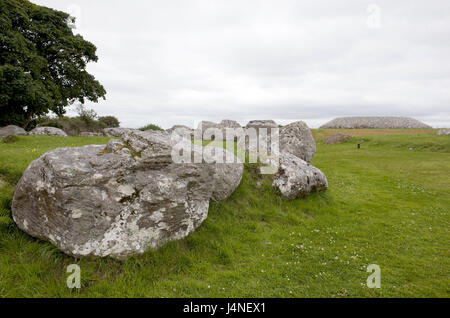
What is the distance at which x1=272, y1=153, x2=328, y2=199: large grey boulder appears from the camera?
1180cm

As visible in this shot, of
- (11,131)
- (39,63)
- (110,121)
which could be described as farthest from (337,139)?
(110,121)

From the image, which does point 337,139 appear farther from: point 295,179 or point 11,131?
point 11,131

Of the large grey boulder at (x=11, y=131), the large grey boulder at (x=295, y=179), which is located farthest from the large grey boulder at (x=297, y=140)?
the large grey boulder at (x=11, y=131)

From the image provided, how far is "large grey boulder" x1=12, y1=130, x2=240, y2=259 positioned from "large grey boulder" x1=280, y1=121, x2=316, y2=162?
11589 mm

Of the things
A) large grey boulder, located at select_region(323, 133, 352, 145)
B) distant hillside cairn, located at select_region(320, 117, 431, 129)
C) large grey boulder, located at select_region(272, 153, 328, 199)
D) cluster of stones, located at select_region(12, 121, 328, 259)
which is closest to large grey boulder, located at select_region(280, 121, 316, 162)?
large grey boulder, located at select_region(272, 153, 328, 199)

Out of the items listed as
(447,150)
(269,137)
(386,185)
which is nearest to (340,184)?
(386,185)

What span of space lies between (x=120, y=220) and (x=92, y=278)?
156 centimetres

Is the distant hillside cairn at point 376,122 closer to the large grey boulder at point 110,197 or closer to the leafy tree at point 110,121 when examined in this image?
the leafy tree at point 110,121

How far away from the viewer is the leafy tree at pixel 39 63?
24.4 metres

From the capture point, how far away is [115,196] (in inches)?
268

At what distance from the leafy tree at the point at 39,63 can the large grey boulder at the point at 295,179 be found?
27.2 meters

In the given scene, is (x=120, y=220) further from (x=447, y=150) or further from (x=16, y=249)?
(x=447, y=150)

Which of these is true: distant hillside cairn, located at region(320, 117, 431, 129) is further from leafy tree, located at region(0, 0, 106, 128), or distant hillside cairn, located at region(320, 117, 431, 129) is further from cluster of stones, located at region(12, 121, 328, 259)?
cluster of stones, located at region(12, 121, 328, 259)

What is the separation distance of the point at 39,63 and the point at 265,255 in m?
34.2
